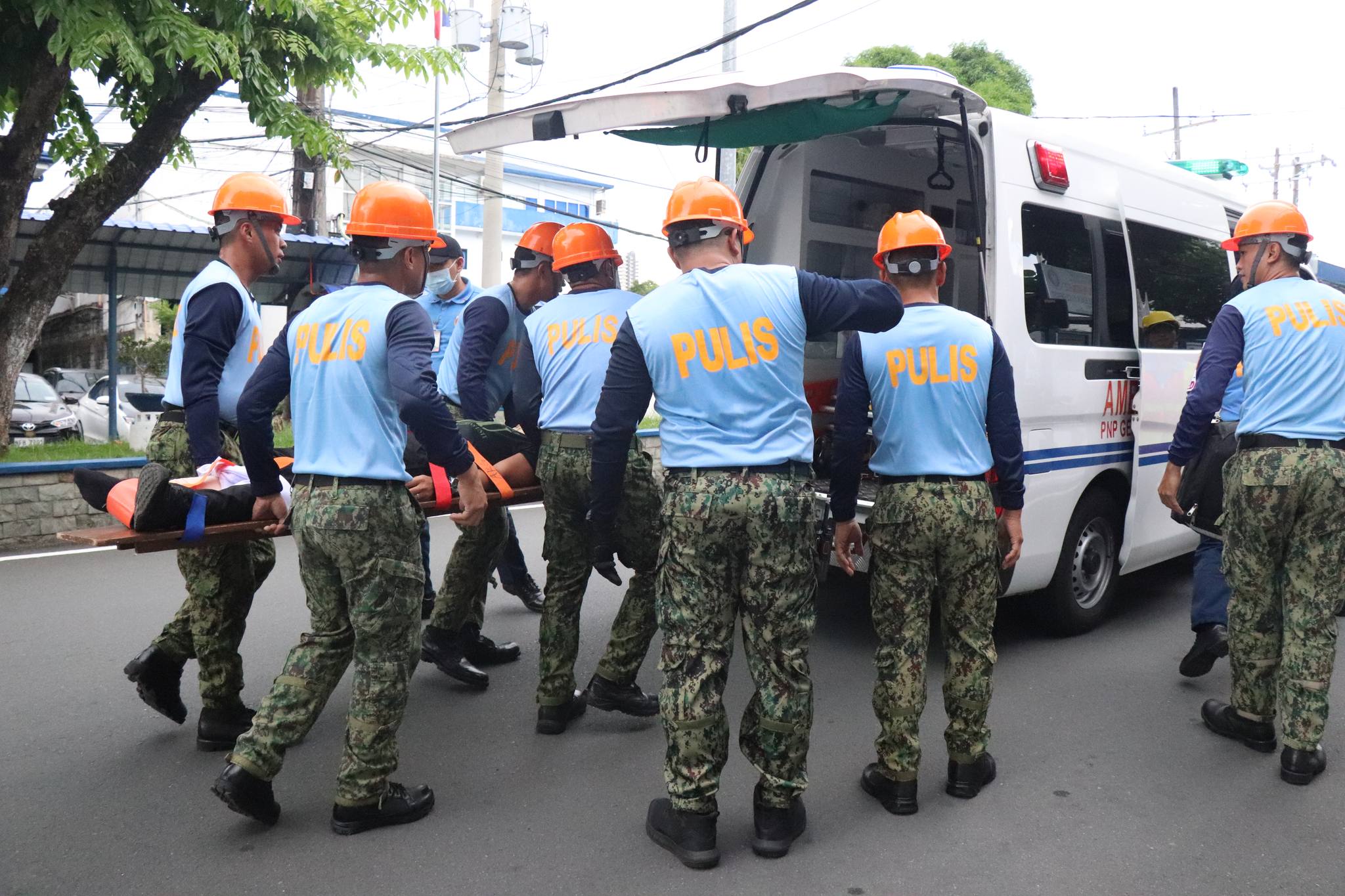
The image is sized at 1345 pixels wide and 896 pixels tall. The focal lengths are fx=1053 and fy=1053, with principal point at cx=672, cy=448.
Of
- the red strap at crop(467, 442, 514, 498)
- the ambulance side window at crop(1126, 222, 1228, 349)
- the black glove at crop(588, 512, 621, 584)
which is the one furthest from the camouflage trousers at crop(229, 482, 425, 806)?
the ambulance side window at crop(1126, 222, 1228, 349)

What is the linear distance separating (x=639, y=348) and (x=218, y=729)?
2.18 m

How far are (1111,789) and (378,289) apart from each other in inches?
115

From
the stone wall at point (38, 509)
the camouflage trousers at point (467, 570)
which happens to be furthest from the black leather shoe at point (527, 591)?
the stone wall at point (38, 509)

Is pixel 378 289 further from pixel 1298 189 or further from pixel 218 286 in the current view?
pixel 1298 189

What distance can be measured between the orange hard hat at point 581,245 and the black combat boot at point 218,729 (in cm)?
205

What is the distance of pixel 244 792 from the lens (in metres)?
3.11

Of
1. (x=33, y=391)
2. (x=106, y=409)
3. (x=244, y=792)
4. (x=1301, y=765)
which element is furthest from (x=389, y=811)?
(x=33, y=391)

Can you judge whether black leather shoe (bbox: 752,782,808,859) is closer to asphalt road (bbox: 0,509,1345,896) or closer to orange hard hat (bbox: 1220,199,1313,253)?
asphalt road (bbox: 0,509,1345,896)

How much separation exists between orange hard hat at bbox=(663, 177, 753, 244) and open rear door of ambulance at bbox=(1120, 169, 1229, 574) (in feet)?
9.41

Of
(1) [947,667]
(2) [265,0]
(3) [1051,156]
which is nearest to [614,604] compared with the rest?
(1) [947,667]

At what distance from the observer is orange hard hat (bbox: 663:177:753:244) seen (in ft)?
10.5

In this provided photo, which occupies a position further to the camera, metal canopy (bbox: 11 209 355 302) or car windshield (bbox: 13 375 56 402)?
car windshield (bbox: 13 375 56 402)

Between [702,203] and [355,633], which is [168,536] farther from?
[702,203]

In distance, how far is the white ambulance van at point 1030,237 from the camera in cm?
424
